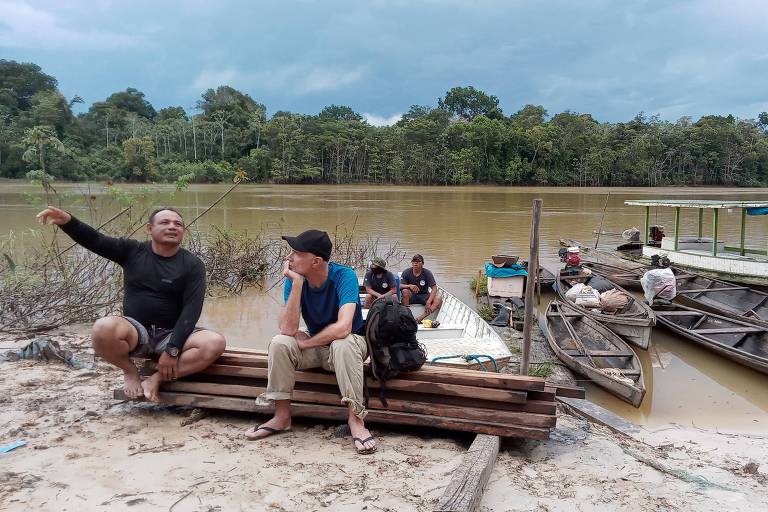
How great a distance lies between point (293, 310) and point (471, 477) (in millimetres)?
1480

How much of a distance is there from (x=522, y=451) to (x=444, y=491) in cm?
101

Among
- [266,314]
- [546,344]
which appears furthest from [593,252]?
[266,314]

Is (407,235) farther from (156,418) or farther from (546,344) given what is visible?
(156,418)

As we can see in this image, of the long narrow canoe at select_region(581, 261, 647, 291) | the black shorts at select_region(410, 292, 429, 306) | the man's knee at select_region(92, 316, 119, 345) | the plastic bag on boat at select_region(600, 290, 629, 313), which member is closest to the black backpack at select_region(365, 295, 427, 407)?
the man's knee at select_region(92, 316, 119, 345)

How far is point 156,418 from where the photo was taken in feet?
12.5

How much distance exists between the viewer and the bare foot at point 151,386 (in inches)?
146

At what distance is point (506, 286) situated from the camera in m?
10.3

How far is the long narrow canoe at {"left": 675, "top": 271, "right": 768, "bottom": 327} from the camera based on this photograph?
31.2 ft

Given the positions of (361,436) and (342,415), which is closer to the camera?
(361,436)

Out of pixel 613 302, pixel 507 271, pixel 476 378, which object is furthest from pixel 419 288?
pixel 476 378

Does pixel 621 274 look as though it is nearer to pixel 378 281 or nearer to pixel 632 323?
pixel 632 323

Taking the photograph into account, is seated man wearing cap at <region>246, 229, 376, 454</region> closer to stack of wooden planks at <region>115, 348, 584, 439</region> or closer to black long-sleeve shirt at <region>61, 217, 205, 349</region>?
stack of wooden planks at <region>115, 348, 584, 439</region>

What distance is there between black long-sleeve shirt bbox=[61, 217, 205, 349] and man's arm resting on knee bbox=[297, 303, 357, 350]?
82 cm

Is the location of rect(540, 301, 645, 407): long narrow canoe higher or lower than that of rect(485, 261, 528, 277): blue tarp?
lower
